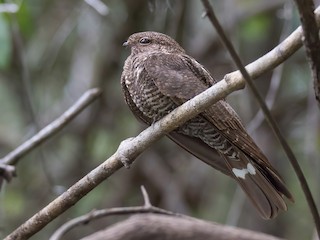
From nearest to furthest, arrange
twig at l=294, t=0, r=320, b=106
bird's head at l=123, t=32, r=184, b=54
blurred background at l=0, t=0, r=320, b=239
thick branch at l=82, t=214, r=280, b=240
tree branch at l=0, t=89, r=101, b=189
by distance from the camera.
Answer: twig at l=294, t=0, r=320, b=106, thick branch at l=82, t=214, r=280, b=240, tree branch at l=0, t=89, r=101, b=189, bird's head at l=123, t=32, r=184, b=54, blurred background at l=0, t=0, r=320, b=239

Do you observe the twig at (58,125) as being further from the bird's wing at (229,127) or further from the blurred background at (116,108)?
the blurred background at (116,108)

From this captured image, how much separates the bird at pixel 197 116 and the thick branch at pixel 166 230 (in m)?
0.17

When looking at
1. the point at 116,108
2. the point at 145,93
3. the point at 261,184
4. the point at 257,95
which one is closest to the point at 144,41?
the point at 145,93

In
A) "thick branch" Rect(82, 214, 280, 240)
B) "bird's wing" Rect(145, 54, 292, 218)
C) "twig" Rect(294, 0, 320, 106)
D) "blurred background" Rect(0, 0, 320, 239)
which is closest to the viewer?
"twig" Rect(294, 0, 320, 106)

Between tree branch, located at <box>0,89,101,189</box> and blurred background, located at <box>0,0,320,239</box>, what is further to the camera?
blurred background, located at <box>0,0,320,239</box>

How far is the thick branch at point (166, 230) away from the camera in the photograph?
8.43 ft

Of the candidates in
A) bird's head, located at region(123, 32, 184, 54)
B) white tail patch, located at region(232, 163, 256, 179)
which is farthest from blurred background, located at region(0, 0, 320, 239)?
white tail patch, located at region(232, 163, 256, 179)

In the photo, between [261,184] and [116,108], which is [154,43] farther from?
[116,108]

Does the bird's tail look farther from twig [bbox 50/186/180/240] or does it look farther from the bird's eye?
the bird's eye

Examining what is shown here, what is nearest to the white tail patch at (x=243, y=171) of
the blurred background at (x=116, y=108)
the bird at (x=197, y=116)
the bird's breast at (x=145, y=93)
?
the bird at (x=197, y=116)

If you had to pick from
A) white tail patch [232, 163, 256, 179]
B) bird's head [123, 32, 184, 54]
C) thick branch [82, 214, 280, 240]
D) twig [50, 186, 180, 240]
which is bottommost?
Result: thick branch [82, 214, 280, 240]

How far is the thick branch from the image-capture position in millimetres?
2568

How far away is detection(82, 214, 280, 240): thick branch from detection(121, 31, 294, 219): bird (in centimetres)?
17

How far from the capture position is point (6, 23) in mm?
3455
